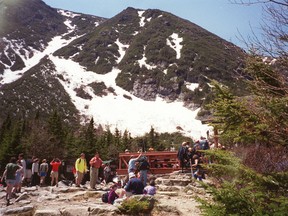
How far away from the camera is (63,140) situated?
52344 mm

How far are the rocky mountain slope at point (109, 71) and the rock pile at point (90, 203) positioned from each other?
82.3 m

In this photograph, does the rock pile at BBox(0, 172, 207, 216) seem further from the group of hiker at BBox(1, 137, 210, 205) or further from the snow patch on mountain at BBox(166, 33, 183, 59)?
the snow patch on mountain at BBox(166, 33, 183, 59)

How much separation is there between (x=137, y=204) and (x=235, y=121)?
4.21 meters

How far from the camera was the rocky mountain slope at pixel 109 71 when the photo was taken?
11300cm

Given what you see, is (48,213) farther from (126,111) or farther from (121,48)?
(121,48)

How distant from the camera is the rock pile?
9.48 meters

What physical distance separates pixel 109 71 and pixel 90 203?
148 meters

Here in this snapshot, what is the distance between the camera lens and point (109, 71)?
156 m

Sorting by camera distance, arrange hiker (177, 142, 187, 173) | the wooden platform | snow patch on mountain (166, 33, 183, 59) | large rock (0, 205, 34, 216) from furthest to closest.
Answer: snow patch on mountain (166, 33, 183, 59) → the wooden platform → hiker (177, 142, 187, 173) → large rock (0, 205, 34, 216)

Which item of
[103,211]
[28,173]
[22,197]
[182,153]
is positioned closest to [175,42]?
[28,173]

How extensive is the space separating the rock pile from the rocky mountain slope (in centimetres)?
8231

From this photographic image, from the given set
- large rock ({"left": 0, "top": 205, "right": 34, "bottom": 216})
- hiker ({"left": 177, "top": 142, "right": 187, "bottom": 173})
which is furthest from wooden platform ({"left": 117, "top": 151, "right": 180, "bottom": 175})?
large rock ({"left": 0, "top": 205, "right": 34, "bottom": 216})

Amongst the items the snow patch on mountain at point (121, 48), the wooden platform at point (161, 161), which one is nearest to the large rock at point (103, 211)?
the wooden platform at point (161, 161)

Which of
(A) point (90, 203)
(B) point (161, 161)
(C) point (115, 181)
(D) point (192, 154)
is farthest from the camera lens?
(B) point (161, 161)
